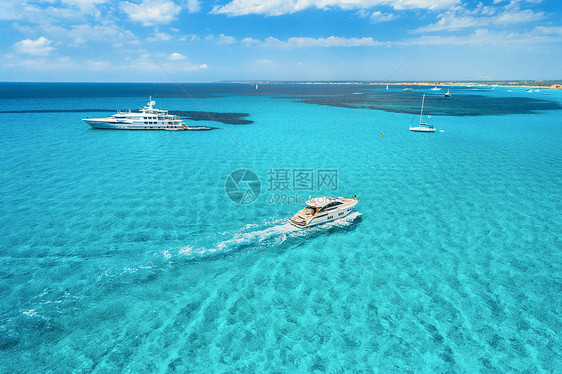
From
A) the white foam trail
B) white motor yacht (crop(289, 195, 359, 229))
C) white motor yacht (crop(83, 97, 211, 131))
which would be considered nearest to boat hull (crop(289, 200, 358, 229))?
white motor yacht (crop(289, 195, 359, 229))

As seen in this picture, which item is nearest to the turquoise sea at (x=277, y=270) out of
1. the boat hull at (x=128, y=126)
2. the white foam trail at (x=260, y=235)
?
the white foam trail at (x=260, y=235)

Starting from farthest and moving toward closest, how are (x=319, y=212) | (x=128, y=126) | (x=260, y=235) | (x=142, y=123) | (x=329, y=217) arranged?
(x=142, y=123), (x=128, y=126), (x=329, y=217), (x=319, y=212), (x=260, y=235)

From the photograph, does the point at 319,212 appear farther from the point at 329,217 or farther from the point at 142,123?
the point at 142,123

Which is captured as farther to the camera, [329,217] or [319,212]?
[329,217]

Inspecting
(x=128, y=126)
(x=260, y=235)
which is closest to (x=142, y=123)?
(x=128, y=126)

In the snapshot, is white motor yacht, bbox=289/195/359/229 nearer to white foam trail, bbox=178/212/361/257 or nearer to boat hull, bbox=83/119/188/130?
white foam trail, bbox=178/212/361/257
